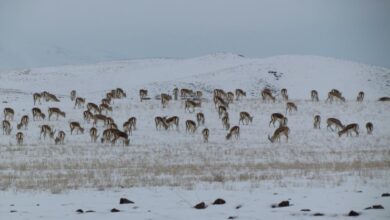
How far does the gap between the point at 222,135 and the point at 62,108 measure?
12347 millimetres

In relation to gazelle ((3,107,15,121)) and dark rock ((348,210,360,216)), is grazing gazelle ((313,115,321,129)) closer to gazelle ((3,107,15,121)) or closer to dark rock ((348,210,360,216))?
gazelle ((3,107,15,121))

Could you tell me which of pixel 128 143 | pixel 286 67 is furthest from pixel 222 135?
pixel 286 67

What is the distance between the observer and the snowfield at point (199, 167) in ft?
42.1

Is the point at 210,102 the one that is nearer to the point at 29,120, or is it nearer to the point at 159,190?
the point at 29,120

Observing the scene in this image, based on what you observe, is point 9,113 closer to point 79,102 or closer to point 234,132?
point 79,102

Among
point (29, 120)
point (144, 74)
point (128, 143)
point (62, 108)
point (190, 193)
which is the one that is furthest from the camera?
point (144, 74)

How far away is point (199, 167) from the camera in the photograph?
2080 centimetres

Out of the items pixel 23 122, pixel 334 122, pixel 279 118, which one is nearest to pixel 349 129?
pixel 334 122

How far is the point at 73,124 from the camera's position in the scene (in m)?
34.2

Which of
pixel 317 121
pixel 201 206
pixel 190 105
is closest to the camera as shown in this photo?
pixel 201 206

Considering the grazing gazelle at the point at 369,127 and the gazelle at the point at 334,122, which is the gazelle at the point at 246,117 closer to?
the gazelle at the point at 334,122

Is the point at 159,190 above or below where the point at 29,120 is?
below

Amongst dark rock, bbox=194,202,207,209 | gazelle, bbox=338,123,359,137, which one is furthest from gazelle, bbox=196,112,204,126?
dark rock, bbox=194,202,207,209

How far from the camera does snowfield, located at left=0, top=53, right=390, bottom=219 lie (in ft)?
42.1
